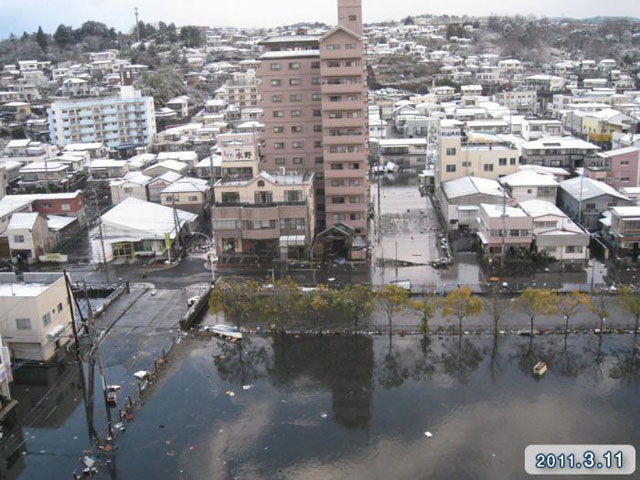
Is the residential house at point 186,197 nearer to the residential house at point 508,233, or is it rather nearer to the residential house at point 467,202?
the residential house at point 467,202

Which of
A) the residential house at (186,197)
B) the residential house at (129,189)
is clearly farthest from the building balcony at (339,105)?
the residential house at (129,189)

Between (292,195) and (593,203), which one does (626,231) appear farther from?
(292,195)

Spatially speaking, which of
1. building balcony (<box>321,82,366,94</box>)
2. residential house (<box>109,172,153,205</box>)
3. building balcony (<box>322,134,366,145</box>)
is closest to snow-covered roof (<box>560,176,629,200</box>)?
building balcony (<box>322,134,366,145</box>)

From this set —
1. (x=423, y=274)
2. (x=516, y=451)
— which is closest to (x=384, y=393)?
(x=516, y=451)

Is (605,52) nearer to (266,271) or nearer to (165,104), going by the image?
(165,104)

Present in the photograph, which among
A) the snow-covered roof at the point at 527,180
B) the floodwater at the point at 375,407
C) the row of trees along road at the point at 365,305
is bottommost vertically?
the floodwater at the point at 375,407

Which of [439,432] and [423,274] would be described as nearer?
[439,432]

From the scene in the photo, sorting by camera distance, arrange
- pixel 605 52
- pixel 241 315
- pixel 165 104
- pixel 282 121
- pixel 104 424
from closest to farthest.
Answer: pixel 104 424, pixel 241 315, pixel 282 121, pixel 165 104, pixel 605 52
